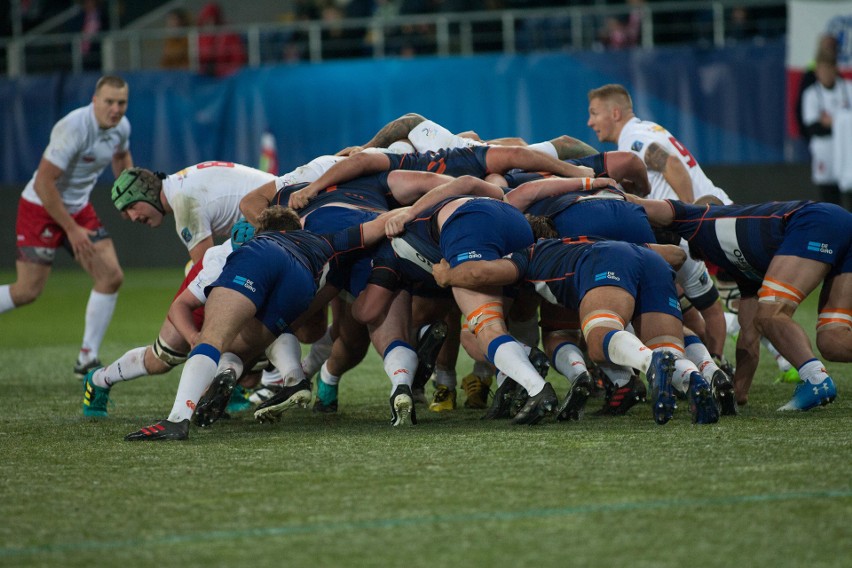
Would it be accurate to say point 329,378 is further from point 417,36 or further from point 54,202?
point 417,36

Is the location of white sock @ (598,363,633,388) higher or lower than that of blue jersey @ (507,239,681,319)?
lower

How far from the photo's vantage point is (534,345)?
22.1ft

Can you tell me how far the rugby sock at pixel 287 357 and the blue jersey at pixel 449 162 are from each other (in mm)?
1372

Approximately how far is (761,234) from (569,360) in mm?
1182

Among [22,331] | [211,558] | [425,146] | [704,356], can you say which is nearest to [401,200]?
[425,146]

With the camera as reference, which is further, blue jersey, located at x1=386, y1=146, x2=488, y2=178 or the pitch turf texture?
blue jersey, located at x1=386, y1=146, x2=488, y2=178

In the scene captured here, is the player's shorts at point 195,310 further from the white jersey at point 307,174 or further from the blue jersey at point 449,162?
the blue jersey at point 449,162

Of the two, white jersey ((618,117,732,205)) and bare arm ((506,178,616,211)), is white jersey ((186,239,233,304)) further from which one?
white jersey ((618,117,732,205))

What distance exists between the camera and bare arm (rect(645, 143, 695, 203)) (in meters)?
8.04

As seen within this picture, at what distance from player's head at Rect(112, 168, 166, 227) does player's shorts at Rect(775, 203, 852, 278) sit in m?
3.74

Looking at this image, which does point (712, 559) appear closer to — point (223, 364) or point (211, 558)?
point (211, 558)

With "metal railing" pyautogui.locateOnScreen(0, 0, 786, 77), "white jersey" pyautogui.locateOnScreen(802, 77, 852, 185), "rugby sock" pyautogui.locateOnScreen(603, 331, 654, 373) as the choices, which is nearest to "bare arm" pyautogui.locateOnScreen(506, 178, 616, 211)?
"rugby sock" pyautogui.locateOnScreen(603, 331, 654, 373)

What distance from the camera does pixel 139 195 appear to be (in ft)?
24.6

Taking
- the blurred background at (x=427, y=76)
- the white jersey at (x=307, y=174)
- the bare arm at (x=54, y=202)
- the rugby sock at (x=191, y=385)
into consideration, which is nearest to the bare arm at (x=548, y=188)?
the white jersey at (x=307, y=174)
